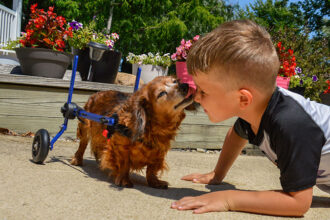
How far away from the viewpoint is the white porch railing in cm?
780

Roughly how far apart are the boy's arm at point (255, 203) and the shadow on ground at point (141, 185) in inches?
12.4

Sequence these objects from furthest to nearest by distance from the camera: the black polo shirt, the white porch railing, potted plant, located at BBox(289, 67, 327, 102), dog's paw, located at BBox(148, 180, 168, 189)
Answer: the white porch railing < potted plant, located at BBox(289, 67, 327, 102) < dog's paw, located at BBox(148, 180, 168, 189) < the black polo shirt

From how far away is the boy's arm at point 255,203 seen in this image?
64.5 inches

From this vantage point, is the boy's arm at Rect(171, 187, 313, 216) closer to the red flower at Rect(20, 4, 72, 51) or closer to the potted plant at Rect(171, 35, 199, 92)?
the potted plant at Rect(171, 35, 199, 92)

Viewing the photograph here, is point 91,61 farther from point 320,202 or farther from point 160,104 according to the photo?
point 320,202

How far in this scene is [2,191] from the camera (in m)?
1.77

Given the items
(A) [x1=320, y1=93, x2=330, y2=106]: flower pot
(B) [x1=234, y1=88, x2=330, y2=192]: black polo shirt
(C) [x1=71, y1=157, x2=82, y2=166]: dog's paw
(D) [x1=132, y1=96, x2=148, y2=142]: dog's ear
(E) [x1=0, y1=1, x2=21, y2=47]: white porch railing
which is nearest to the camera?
(B) [x1=234, y1=88, x2=330, y2=192]: black polo shirt

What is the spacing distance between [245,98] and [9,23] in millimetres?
8218

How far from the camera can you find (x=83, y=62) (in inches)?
191

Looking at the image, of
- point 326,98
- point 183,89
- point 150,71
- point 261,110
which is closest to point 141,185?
point 183,89

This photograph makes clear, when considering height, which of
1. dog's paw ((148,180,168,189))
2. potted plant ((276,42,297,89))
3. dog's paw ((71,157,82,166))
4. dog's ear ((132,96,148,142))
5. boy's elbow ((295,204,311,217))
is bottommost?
dog's paw ((71,157,82,166))

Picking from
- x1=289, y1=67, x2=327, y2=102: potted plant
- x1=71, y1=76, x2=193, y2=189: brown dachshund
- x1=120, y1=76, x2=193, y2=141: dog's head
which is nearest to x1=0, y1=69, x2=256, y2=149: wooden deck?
x1=71, y1=76, x2=193, y2=189: brown dachshund

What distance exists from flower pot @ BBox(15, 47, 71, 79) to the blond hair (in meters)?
2.75

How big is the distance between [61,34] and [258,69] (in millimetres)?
3248
